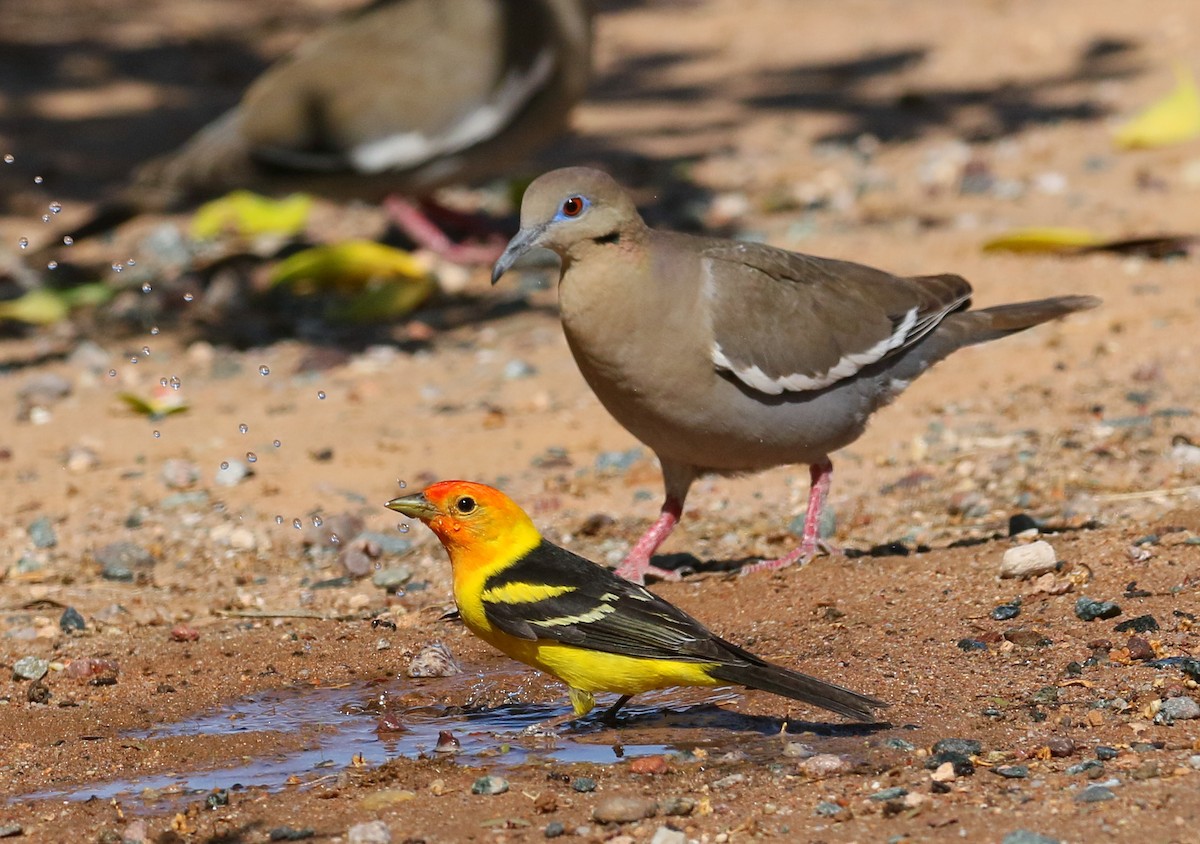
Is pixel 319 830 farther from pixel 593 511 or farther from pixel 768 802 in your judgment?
pixel 593 511

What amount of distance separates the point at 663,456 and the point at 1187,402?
8.24 ft

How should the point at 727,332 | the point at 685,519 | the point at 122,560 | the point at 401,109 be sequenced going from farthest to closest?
the point at 401,109 → the point at 685,519 → the point at 122,560 → the point at 727,332

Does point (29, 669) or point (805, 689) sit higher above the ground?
point (805, 689)

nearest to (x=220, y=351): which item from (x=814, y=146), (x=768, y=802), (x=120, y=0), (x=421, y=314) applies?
(x=421, y=314)

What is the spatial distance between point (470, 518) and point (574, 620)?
0.50m

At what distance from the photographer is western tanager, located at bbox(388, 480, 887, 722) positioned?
458cm

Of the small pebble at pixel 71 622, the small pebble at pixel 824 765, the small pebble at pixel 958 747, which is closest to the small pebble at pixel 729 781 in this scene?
the small pebble at pixel 824 765

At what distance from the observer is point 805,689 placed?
4445 millimetres

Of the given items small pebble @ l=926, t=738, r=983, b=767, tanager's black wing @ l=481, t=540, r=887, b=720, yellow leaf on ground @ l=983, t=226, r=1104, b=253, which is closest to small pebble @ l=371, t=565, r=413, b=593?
tanager's black wing @ l=481, t=540, r=887, b=720

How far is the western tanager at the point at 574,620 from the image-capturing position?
458 cm

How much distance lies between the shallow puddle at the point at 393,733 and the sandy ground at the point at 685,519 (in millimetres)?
20

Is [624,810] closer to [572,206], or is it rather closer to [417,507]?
[417,507]

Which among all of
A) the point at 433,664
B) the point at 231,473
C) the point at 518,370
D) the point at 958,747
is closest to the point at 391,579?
the point at 433,664

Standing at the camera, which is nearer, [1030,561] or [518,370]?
[1030,561]
